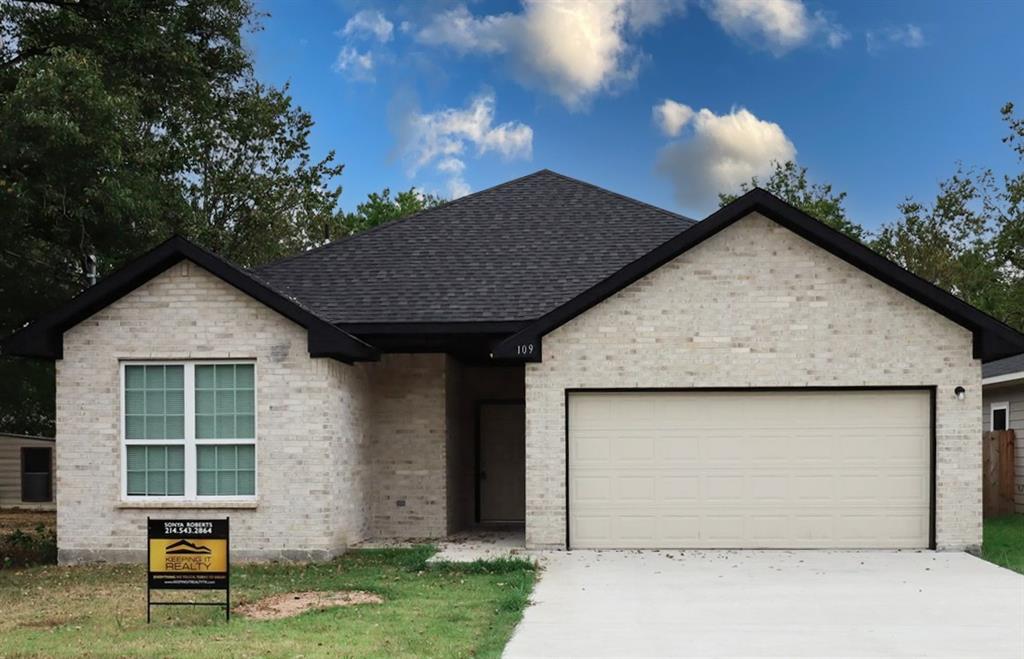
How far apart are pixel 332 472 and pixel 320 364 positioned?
153cm

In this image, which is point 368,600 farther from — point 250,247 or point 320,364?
point 250,247

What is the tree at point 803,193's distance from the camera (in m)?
51.5

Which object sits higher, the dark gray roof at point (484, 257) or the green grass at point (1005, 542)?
the dark gray roof at point (484, 257)

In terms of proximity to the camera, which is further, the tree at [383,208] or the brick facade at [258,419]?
the tree at [383,208]

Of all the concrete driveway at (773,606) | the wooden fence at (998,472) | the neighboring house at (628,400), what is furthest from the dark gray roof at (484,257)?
the wooden fence at (998,472)

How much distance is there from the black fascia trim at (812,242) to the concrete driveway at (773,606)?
2.99 meters

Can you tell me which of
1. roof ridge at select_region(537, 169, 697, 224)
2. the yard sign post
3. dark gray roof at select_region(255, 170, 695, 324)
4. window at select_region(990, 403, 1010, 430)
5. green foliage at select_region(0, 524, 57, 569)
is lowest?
green foliage at select_region(0, 524, 57, 569)

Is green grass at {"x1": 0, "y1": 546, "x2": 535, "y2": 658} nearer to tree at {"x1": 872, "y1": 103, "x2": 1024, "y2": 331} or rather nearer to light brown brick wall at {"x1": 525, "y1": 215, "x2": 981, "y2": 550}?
light brown brick wall at {"x1": 525, "y1": 215, "x2": 981, "y2": 550}

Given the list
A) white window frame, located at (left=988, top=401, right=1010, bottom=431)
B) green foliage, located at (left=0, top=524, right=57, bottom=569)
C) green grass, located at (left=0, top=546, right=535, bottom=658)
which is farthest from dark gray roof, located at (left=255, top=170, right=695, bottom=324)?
white window frame, located at (left=988, top=401, right=1010, bottom=431)

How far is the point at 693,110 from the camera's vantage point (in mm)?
37438

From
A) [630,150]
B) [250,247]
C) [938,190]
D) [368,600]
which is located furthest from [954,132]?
[368,600]

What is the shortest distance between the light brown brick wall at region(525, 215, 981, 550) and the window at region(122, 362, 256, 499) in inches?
158

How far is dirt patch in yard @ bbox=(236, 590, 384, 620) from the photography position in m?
11.4

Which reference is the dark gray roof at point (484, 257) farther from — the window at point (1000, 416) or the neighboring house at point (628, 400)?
the window at point (1000, 416)
